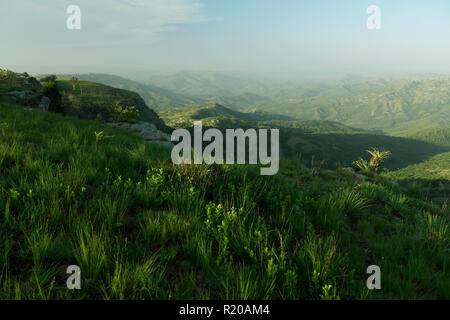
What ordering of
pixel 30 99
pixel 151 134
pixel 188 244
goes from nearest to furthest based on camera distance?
pixel 188 244 < pixel 151 134 < pixel 30 99

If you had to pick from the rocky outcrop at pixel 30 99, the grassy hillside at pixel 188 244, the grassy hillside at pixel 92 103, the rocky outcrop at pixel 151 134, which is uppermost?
the grassy hillside at pixel 92 103

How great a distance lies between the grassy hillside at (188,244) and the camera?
2.06 metres

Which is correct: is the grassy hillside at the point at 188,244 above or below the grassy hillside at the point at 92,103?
below

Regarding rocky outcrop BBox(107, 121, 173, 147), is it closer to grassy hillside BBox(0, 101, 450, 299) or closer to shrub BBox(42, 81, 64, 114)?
grassy hillside BBox(0, 101, 450, 299)

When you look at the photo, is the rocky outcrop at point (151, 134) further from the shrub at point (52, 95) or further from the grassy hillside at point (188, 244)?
the shrub at point (52, 95)

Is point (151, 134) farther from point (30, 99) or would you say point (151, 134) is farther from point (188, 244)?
point (30, 99)

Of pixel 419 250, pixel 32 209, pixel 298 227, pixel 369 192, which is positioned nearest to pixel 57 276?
pixel 32 209

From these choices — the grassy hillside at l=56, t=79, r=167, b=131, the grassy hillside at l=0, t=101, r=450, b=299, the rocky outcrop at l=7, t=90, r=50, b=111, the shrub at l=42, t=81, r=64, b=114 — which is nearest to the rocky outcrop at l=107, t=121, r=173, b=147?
the grassy hillside at l=0, t=101, r=450, b=299

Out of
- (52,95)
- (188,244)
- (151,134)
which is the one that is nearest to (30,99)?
(52,95)

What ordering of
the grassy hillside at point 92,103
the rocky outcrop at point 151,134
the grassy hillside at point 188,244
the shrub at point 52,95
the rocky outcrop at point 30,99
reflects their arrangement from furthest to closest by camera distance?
1. the grassy hillside at point 92,103
2. the shrub at point 52,95
3. the rocky outcrop at point 30,99
4. the rocky outcrop at point 151,134
5. the grassy hillside at point 188,244

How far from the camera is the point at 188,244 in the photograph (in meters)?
2.57

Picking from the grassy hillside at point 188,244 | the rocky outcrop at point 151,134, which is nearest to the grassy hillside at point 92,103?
the rocky outcrop at point 151,134

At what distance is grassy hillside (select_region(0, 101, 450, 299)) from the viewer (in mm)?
2062
